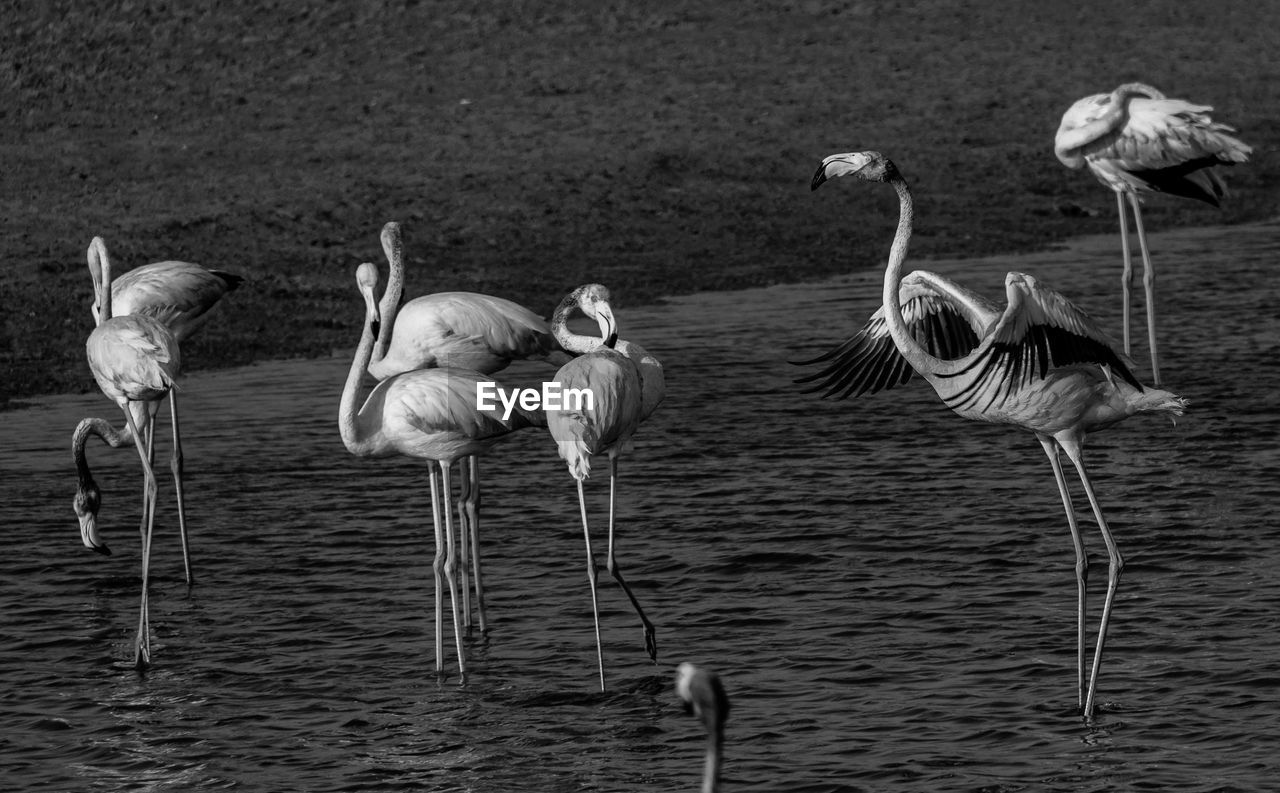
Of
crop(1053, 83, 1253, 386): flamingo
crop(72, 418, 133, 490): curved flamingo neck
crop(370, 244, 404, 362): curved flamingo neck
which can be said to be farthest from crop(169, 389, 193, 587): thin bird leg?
crop(1053, 83, 1253, 386): flamingo

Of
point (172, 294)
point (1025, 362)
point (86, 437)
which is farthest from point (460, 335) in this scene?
point (1025, 362)

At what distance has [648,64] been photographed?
66.4 feet

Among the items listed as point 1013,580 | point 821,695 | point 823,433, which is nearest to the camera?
point 821,695

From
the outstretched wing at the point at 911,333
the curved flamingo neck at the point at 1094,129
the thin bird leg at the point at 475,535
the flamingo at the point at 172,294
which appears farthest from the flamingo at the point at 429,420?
the curved flamingo neck at the point at 1094,129

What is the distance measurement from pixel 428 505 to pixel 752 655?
112 inches

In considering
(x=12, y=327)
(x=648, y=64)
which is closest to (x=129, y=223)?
(x=12, y=327)

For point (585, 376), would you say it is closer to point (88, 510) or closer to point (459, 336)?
point (459, 336)

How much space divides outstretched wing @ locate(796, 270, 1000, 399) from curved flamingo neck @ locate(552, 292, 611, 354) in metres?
0.91

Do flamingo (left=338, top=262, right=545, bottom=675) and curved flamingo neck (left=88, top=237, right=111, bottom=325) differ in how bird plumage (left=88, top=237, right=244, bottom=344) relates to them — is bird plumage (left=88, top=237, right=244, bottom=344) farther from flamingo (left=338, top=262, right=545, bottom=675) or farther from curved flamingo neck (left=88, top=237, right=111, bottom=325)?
flamingo (left=338, top=262, right=545, bottom=675)

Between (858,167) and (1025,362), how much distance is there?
85cm

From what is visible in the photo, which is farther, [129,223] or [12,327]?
[129,223]

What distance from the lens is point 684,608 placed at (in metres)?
7.90

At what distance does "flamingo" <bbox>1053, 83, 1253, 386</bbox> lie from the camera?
12.3 metres

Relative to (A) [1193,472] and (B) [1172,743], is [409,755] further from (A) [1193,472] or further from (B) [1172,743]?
(A) [1193,472]
